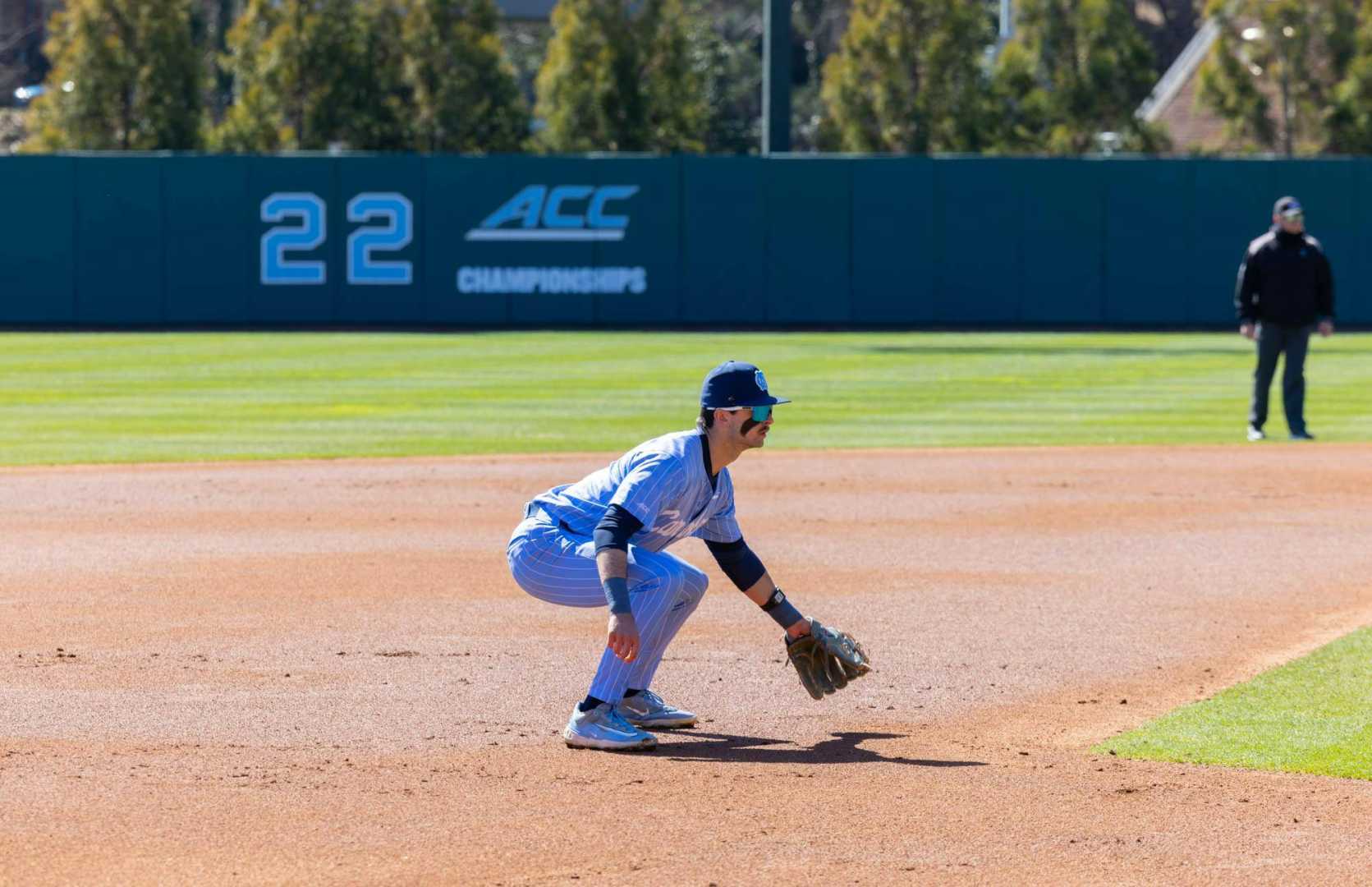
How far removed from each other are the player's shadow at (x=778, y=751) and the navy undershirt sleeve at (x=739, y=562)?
0.53m

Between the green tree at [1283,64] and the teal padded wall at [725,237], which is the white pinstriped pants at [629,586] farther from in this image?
the green tree at [1283,64]

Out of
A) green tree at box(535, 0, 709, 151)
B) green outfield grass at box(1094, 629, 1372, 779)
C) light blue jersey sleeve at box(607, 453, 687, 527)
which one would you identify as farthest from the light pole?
light blue jersey sleeve at box(607, 453, 687, 527)

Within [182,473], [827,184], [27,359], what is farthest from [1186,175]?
[182,473]

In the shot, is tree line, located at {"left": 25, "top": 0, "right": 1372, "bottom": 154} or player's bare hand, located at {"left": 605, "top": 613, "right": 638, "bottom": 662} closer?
player's bare hand, located at {"left": 605, "top": 613, "right": 638, "bottom": 662}

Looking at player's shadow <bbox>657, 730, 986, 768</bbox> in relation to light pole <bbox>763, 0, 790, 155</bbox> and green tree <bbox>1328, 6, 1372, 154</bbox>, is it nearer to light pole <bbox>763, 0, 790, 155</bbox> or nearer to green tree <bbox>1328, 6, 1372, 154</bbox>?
light pole <bbox>763, 0, 790, 155</bbox>

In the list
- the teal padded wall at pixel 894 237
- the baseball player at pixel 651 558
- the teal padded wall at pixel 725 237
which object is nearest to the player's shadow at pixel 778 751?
the baseball player at pixel 651 558

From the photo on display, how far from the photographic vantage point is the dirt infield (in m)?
5.69

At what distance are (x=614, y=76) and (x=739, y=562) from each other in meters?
35.0

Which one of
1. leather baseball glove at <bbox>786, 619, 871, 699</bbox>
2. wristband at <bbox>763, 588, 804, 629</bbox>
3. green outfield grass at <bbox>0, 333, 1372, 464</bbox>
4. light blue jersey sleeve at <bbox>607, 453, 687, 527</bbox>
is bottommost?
green outfield grass at <bbox>0, 333, 1372, 464</bbox>

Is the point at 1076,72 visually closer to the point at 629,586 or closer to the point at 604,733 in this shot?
the point at 629,586

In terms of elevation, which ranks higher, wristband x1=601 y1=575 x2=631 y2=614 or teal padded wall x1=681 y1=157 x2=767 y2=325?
teal padded wall x1=681 y1=157 x2=767 y2=325

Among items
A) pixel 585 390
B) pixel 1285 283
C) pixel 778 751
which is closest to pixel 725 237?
pixel 585 390

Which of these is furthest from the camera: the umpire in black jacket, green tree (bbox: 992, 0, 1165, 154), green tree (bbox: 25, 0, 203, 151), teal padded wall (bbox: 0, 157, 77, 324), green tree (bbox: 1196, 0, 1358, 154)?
green tree (bbox: 992, 0, 1165, 154)

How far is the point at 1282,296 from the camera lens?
1770 cm
